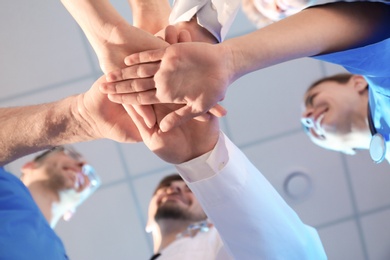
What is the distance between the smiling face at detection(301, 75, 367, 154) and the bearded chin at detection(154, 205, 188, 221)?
539mm

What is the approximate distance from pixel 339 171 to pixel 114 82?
6.52 feet

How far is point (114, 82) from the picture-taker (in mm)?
1157

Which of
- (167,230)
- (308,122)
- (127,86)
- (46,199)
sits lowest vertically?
(167,230)

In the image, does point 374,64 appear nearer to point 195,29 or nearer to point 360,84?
point 195,29

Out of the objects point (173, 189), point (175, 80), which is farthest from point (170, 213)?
point (175, 80)

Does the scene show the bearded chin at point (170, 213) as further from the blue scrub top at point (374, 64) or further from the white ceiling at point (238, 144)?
the blue scrub top at point (374, 64)

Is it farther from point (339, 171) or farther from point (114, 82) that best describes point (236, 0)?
point (339, 171)

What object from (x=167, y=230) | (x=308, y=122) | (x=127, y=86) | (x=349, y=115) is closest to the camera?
(x=127, y=86)

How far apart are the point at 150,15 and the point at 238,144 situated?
5.15 feet

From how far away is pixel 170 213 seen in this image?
217cm

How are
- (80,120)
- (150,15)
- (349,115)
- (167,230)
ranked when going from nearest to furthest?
(80,120)
(150,15)
(349,115)
(167,230)

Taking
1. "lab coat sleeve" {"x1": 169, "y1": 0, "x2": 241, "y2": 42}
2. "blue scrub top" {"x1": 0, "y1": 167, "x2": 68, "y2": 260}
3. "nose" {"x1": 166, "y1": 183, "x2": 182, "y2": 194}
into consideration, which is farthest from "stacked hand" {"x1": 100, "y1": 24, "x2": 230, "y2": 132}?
"nose" {"x1": 166, "y1": 183, "x2": 182, "y2": 194}

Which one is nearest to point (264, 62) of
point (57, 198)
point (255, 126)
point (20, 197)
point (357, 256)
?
point (20, 197)

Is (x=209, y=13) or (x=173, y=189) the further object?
(x=173, y=189)
